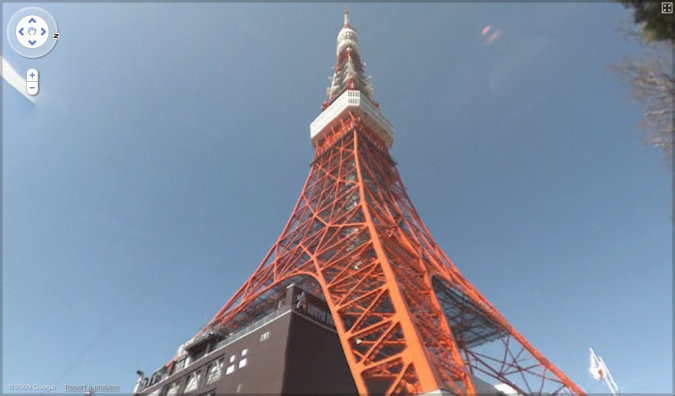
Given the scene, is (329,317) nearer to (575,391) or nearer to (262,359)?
(262,359)

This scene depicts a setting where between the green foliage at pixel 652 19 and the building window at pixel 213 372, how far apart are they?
24.6 metres

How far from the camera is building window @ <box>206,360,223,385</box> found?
20.9m

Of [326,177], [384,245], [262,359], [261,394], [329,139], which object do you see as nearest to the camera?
[261,394]

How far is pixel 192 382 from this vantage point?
2283 cm

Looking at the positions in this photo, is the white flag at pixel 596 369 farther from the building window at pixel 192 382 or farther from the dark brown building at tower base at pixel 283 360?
the building window at pixel 192 382

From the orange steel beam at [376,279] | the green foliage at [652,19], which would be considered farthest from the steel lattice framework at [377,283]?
the green foliage at [652,19]

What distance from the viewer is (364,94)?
39.3 meters

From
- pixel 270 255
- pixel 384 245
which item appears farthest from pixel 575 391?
pixel 270 255

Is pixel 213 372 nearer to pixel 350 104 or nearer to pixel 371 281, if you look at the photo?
pixel 371 281

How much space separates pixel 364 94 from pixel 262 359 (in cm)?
3080

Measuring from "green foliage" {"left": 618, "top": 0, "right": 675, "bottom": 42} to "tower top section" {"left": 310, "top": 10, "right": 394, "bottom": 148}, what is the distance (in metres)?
28.7

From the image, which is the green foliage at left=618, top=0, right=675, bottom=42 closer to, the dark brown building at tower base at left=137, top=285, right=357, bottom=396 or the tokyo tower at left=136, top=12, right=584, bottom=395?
the tokyo tower at left=136, top=12, right=584, bottom=395

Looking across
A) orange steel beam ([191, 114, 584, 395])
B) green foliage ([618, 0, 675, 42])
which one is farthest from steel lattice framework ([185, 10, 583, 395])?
green foliage ([618, 0, 675, 42])

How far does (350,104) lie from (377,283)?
819 inches
